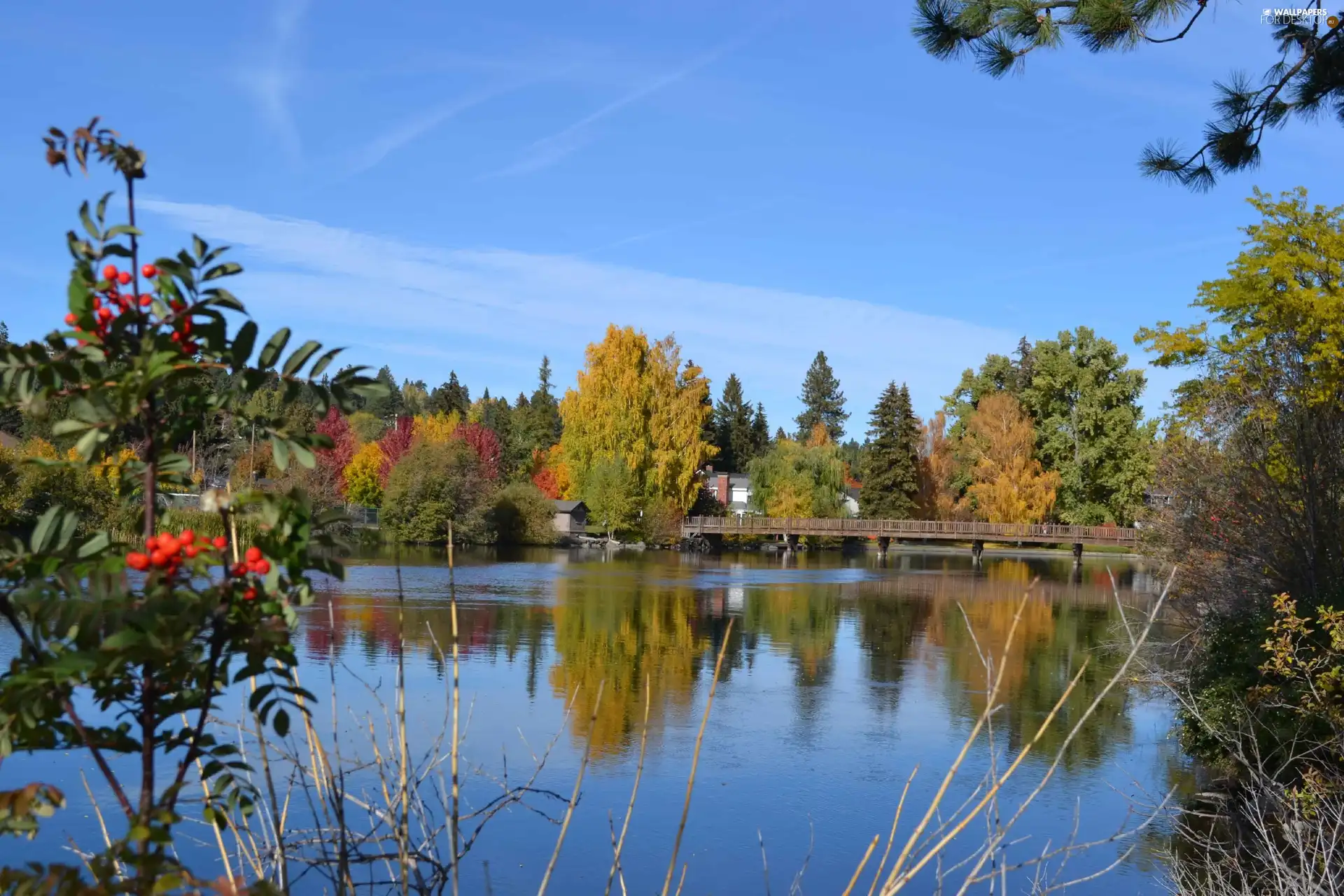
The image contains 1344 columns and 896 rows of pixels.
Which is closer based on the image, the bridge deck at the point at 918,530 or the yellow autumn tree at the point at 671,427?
the bridge deck at the point at 918,530

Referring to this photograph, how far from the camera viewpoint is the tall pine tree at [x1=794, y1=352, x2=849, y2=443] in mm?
103375

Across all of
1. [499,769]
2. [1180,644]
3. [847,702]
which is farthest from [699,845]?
[1180,644]

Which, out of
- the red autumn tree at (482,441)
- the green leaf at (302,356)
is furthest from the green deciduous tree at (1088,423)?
the green leaf at (302,356)

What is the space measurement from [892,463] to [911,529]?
7329 millimetres

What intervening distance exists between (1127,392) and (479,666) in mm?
43224

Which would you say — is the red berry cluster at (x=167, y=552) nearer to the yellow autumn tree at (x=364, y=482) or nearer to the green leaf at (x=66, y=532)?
the green leaf at (x=66, y=532)

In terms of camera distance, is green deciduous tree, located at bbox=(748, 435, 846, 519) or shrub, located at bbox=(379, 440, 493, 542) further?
green deciduous tree, located at bbox=(748, 435, 846, 519)

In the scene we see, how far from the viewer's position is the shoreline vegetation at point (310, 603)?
1.87m

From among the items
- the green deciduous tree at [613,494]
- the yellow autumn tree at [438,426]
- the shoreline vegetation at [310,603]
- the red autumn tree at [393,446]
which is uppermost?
the yellow autumn tree at [438,426]

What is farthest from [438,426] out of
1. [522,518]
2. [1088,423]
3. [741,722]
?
[741,722]

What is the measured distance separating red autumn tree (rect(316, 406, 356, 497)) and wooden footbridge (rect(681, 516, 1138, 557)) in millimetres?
15237

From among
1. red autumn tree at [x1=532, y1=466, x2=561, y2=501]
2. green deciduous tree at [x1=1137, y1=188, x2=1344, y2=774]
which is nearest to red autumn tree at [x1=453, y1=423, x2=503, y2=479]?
red autumn tree at [x1=532, y1=466, x2=561, y2=501]

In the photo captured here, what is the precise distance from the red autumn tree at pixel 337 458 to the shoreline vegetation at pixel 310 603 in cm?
1902

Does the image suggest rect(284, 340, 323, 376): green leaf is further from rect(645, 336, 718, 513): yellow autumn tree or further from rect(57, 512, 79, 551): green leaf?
rect(645, 336, 718, 513): yellow autumn tree
